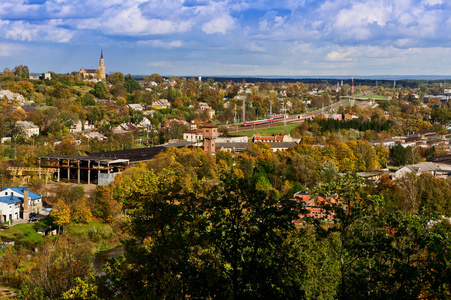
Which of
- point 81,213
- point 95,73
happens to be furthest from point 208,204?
point 95,73

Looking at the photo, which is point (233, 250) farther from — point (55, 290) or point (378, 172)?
point (378, 172)

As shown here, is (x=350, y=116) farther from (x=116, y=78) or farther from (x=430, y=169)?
(x=116, y=78)

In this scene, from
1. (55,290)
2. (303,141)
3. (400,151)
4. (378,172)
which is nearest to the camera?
(55,290)

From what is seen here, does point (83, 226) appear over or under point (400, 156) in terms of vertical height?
under

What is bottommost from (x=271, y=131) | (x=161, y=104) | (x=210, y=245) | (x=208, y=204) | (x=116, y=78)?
(x=271, y=131)

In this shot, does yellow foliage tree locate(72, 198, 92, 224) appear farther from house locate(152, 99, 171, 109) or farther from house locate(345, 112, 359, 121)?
house locate(345, 112, 359, 121)

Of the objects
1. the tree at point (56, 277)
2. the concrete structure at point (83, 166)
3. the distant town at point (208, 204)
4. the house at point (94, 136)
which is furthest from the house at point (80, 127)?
the tree at point (56, 277)

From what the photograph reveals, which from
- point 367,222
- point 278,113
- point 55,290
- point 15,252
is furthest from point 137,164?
point 278,113
